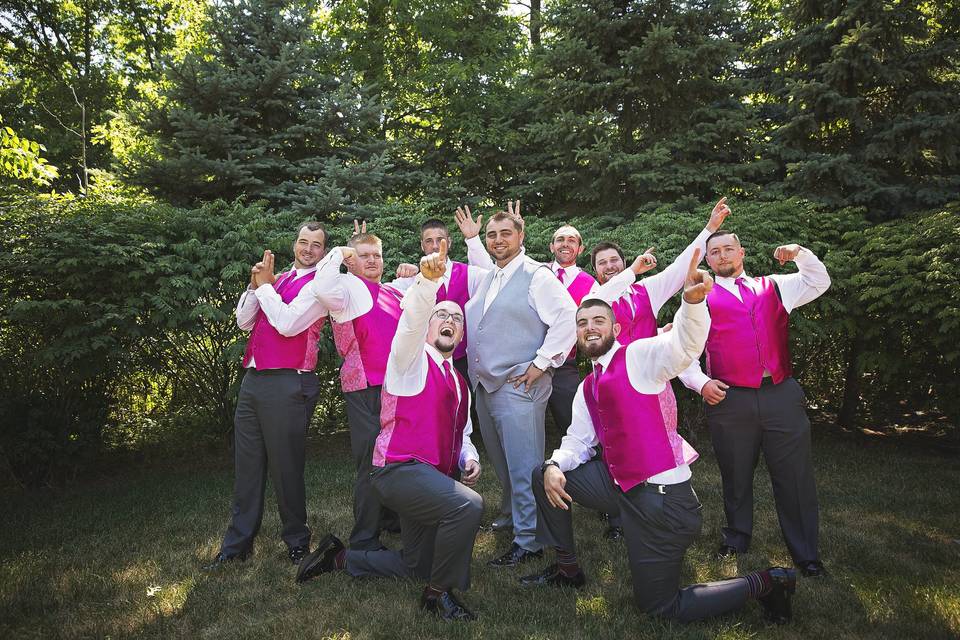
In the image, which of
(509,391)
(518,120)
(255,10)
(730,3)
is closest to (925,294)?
(509,391)

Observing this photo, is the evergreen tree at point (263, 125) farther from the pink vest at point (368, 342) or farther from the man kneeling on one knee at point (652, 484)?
the man kneeling on one knee at point (652, 484)

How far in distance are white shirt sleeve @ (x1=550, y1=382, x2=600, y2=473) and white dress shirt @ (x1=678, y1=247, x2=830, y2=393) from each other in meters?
0.82

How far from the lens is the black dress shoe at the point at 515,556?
4051 mm

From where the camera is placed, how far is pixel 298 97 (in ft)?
28.0

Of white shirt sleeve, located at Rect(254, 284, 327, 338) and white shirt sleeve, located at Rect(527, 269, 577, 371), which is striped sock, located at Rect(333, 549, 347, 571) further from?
white shirt sleeve, located at Rect(527, 269, 577, 371)

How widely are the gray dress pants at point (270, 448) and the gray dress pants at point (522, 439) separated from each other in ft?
4.28

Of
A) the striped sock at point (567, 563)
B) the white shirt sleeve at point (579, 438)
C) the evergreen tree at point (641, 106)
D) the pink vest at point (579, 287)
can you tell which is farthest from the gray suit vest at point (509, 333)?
the evergreen tree at point (641, 106)

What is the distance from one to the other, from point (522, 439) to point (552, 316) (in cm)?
85

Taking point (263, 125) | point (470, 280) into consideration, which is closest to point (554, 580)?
point (470, 280)

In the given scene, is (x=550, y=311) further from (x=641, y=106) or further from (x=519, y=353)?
(x=641, y=106)

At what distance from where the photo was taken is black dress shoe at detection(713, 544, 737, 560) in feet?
13.5

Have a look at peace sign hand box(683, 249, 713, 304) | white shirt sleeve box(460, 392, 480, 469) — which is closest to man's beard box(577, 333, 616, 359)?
peace sign hand box(683, 249, 713, 304)

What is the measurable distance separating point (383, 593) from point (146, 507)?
123 inches

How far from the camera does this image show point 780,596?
10.2ft
